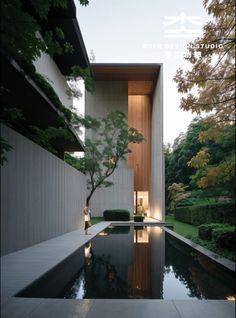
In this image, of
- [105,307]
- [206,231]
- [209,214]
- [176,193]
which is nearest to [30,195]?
[206,231]

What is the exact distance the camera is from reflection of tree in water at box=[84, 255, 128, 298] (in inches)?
235

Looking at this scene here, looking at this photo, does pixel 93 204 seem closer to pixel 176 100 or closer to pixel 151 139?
pixel 151 139

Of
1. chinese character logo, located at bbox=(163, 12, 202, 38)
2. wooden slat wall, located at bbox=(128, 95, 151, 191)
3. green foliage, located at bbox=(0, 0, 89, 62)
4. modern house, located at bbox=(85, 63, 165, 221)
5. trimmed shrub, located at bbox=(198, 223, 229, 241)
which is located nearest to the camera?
green foliage, located at bbox=(0, 0, 89, 62)

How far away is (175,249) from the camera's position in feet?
40.2

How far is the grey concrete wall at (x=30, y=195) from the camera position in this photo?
10.2 meters

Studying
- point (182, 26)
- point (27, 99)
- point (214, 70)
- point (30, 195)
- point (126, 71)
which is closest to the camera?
point (214, 70)

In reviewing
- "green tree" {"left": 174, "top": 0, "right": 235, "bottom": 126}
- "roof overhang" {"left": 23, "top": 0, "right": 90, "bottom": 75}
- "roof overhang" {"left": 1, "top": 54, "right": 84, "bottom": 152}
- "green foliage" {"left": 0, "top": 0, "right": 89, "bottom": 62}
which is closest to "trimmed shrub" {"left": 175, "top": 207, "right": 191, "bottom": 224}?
"roof overhang" {"left": 23, "top": 0, "right": 90, "bottom": 75}

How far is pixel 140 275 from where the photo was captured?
25.2ft

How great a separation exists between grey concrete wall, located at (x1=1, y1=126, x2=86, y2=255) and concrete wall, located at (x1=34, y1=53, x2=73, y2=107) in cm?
380

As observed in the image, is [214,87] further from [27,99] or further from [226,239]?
[27,99]

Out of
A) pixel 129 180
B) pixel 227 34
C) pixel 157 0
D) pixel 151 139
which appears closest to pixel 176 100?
pixel 227 34

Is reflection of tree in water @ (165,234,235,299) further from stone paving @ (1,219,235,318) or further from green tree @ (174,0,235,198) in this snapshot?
green tree @ (174,0,235,198)

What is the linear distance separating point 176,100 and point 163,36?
2262 millimetres

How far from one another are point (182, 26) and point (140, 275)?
5.56 meters
